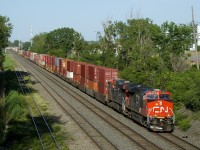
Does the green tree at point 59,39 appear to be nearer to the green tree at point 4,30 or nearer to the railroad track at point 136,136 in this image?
the green tree at point 4,30

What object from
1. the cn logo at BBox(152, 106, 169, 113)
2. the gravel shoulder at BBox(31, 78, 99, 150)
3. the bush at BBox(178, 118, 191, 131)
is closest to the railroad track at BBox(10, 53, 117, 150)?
the gravel shoulder at BBox(31, 78, 99, 150)

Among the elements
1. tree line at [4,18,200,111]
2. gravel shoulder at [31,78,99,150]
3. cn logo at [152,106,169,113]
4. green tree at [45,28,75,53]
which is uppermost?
green tree at [45,28,75,53]

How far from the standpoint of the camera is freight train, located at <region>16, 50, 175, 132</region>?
22.4 m

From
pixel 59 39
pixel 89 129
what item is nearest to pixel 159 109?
pixel 89 129

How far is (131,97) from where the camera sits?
25500 mm

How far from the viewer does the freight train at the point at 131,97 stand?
2244 centimetres

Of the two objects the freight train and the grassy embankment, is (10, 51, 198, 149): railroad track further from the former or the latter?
the grassy embankment

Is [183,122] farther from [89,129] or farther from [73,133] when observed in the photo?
[73,133]

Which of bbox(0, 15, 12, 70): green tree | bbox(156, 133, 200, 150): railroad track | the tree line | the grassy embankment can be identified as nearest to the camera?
bbox(156, 133, 200, 150): railroad track

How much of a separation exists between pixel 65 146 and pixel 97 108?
1275 centimetres

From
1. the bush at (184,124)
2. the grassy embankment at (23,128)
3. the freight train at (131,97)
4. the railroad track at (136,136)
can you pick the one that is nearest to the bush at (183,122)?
the bush at (184,124)

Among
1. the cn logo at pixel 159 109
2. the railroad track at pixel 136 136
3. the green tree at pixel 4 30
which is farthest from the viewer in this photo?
the green tree at pixel 4 30

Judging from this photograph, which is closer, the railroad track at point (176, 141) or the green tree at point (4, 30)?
the railroad track at point (176, 141)

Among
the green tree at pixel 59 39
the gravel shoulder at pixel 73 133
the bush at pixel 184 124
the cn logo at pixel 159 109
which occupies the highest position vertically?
the green tree at pixel 59 39
